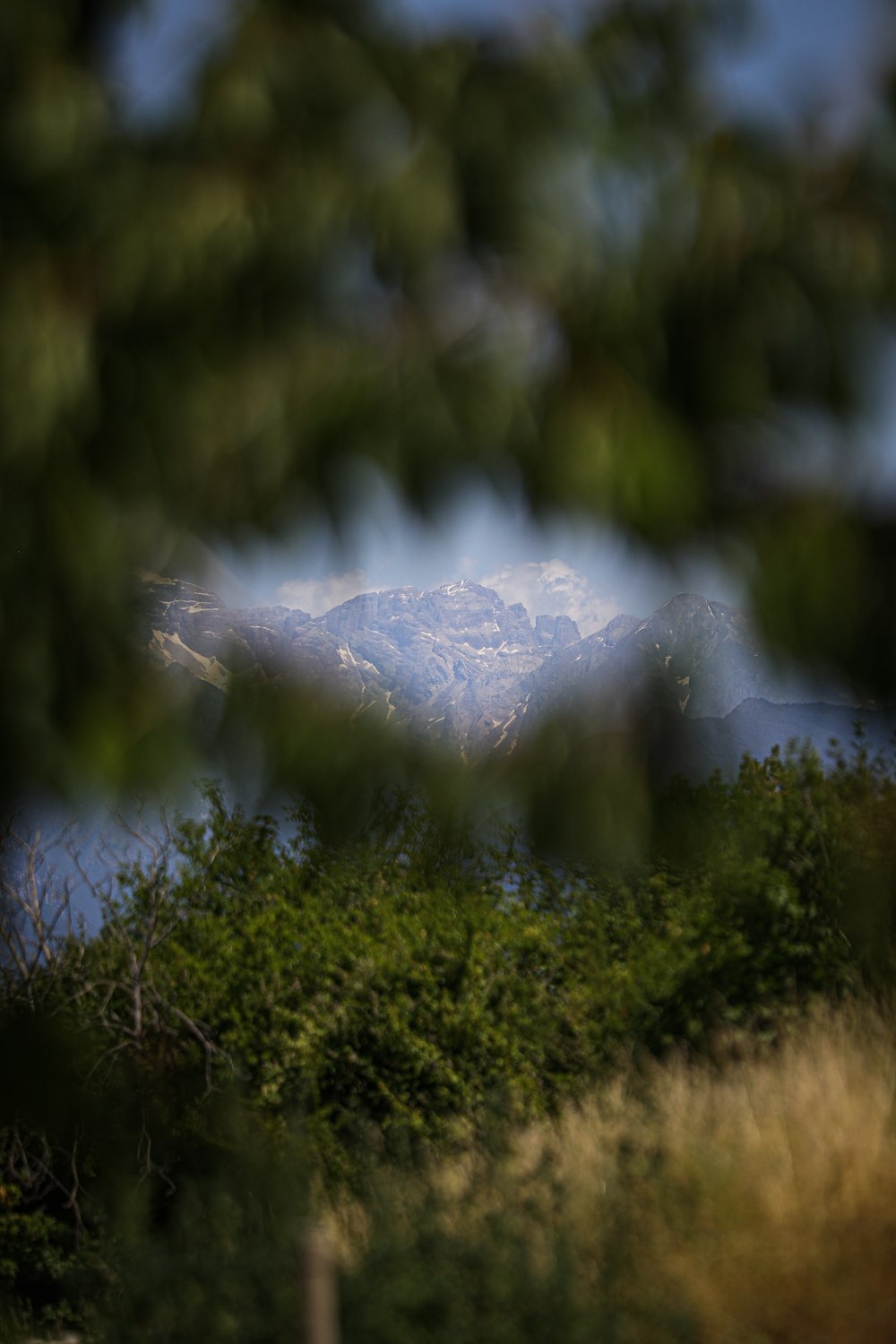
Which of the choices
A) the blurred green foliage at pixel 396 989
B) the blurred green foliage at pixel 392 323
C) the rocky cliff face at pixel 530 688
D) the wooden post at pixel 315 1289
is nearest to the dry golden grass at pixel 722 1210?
the blurred green foliage at pixel 396 989

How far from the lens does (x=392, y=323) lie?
125cm

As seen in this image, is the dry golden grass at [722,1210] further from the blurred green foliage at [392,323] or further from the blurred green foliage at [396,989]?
the blurred green foliage at [392,323]

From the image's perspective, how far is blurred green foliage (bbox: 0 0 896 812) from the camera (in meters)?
1.21

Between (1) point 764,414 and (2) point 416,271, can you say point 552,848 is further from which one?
(2) point 416,271

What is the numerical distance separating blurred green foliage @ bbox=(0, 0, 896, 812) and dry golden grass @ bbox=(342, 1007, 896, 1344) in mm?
2951

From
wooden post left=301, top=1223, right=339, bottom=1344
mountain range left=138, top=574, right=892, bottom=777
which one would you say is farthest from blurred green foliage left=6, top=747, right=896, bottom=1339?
mountain range left=138, top=574, right=892, bottom=777

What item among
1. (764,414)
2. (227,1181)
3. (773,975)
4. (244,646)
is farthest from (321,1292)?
(773,975)

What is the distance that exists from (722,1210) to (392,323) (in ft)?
13.1

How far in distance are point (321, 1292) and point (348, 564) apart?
107 cm

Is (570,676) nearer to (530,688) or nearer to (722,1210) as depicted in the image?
(530,688)

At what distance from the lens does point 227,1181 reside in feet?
18.2

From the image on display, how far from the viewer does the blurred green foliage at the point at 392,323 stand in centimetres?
121

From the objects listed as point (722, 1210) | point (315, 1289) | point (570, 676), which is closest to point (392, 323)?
point (570, 676)

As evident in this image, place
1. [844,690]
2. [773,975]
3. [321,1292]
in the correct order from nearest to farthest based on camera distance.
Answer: [844,690] < [321,1292] < [773,975]
